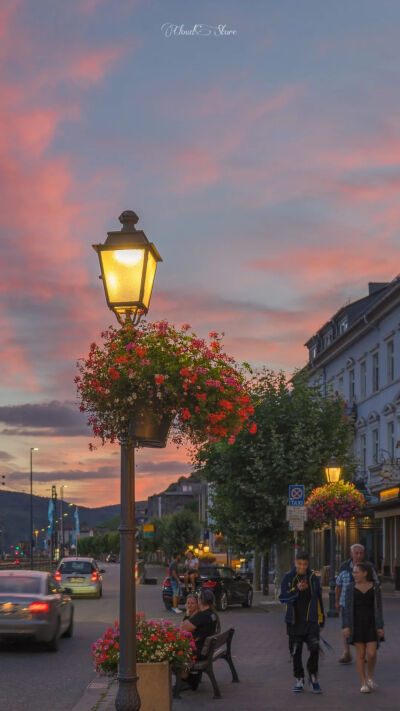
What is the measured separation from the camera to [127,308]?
9.08m

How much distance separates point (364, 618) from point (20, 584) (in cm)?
836

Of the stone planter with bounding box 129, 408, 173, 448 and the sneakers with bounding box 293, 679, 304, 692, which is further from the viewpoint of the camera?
the sneakers with bounding box 293, 679, 304, 692

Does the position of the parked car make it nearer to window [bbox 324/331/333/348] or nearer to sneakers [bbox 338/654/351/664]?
sneakers [bbox 338/654/351/664]

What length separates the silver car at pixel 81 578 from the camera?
41312mm

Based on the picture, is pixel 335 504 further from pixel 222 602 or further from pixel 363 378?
pixel 363 378

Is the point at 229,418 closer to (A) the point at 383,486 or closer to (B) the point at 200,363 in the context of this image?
(B) the point at 200,363

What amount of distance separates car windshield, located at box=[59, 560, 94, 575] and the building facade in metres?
11.4

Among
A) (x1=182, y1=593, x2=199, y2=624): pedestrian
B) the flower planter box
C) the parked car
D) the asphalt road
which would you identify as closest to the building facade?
the parked car

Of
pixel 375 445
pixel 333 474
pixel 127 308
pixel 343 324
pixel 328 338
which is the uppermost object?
pixel 343 324

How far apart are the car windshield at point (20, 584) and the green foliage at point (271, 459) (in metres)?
19.9

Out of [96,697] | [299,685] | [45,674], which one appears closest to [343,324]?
[45,674]

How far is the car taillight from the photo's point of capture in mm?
18438

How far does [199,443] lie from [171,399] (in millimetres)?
647

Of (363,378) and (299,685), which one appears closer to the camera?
(299,685)
